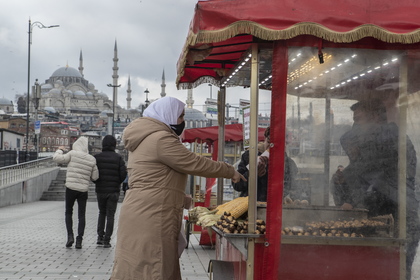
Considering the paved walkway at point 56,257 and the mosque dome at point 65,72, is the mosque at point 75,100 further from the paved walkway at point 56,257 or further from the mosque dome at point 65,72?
the paved walkway at point 56,257

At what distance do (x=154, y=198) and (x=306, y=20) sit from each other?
1.69 meters

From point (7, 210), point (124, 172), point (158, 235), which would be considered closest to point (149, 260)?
point (158, 235)

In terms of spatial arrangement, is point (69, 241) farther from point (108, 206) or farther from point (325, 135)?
point (325, 135)

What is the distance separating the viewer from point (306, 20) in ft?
14.0

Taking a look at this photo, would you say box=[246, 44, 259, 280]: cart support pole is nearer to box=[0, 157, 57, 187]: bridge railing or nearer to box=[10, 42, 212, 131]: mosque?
box=[0, 157, 57, 187]: bridge railing

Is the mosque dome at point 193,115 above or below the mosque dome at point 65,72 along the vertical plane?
below

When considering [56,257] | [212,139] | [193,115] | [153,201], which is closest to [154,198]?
[153,201]

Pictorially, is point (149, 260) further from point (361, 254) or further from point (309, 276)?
point (361, 254)

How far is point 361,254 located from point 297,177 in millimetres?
771

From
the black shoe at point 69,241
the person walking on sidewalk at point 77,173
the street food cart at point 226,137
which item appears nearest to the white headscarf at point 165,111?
the person walking on sidewalk at point 77,173

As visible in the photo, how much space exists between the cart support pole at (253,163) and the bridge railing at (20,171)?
18.7m

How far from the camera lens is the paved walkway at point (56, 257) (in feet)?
25.5

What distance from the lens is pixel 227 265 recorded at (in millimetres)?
5395

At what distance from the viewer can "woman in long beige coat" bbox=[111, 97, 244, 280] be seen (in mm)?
4238
